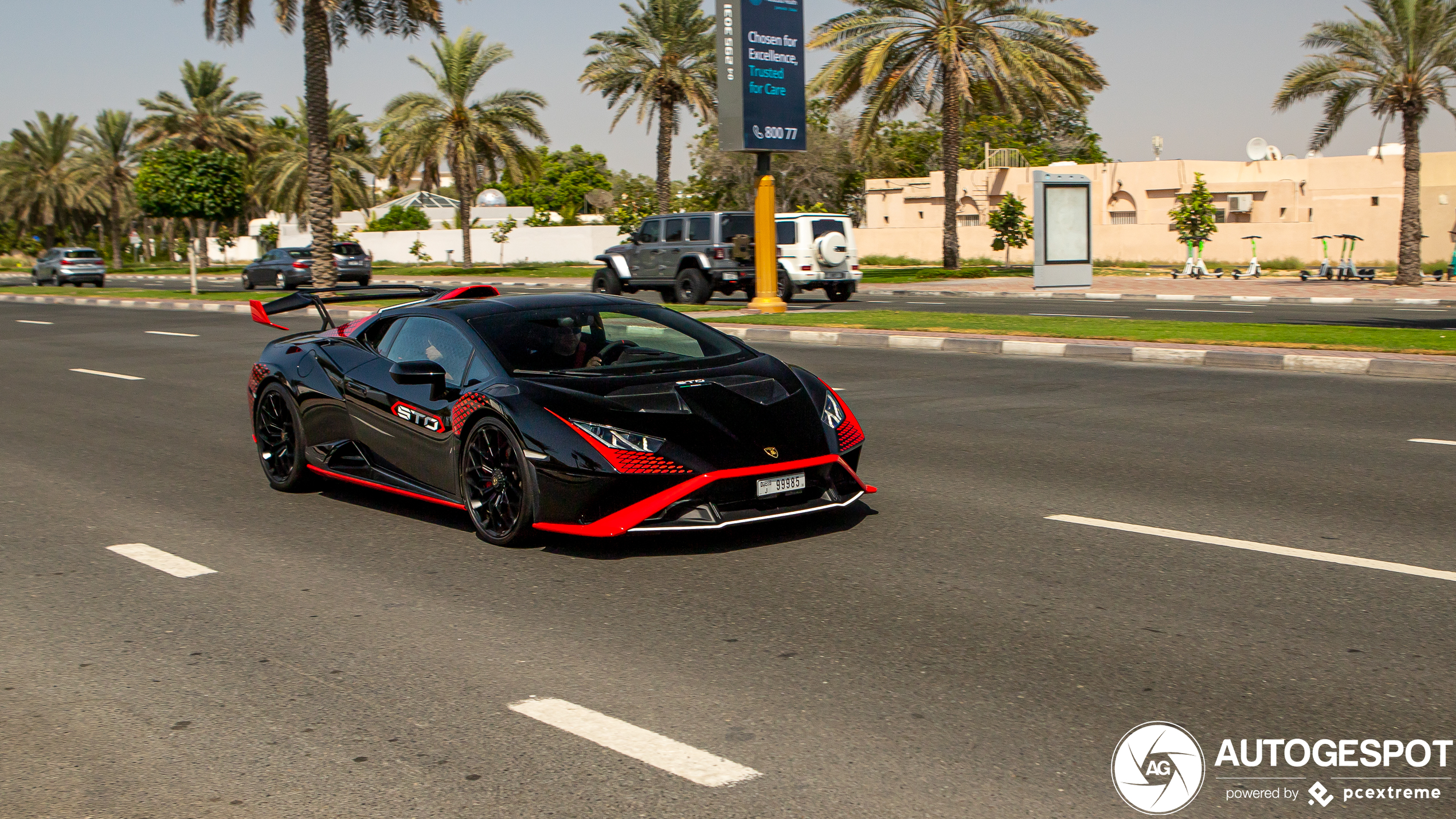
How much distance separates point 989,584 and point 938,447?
378 cm

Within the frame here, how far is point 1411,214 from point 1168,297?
905cm

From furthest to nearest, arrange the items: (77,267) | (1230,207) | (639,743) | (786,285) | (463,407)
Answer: (1230,207) < (77,267) < (786,285) < (463,407) < (639,743)

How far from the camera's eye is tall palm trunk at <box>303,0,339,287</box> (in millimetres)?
33750

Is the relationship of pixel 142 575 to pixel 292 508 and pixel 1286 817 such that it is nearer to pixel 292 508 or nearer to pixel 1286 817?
pixel 292 508

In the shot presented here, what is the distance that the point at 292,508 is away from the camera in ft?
25.6

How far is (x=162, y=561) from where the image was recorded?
258 inches

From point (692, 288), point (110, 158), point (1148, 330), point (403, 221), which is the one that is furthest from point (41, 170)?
point (1148, 330)

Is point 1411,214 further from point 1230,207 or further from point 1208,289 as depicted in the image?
point 1230,207

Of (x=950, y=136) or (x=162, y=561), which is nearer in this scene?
(x=162, y=561)

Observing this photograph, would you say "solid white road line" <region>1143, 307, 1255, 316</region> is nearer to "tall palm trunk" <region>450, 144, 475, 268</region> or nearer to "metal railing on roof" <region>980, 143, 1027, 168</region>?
"tall palm trunk" <region>450, 144, 475, 268</region>

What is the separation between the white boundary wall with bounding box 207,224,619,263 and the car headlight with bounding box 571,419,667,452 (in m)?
57.4

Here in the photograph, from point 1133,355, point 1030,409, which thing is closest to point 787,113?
point 1133,355

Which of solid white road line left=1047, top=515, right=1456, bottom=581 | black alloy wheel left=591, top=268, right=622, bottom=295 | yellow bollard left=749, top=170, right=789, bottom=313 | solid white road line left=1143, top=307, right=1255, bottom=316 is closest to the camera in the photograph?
solid white road line left=1047, top=515, right=1456, bottom=581

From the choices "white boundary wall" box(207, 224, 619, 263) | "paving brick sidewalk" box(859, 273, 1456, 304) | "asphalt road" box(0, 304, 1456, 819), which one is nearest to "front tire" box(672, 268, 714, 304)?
"paving brick sidewalk" box(859, 273, 1456, 304)
